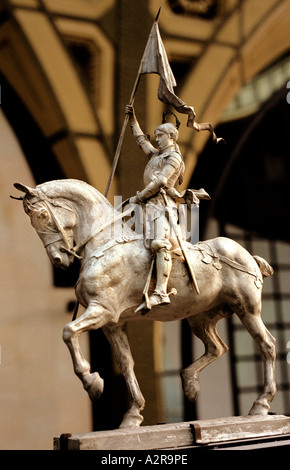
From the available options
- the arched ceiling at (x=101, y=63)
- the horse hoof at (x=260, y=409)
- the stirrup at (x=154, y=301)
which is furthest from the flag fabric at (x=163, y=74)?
the horse hoof at (x=260, y=409)

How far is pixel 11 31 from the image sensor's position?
676 centimetres

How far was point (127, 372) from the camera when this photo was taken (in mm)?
4773

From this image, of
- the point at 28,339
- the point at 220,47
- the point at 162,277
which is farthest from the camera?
the point at 220,47

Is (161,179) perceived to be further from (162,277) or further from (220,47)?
(220,47)

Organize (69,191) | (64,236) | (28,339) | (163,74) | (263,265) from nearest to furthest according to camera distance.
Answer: (64,236)
(69,191)
(163,74)
(263,265)
(28,339)

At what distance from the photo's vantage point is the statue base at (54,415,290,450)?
4059 mm

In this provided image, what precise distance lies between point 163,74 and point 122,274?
1.81 metres

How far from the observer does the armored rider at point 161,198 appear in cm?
449

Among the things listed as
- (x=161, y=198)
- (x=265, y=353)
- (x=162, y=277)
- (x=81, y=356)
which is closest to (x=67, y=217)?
(x=161, y=198)

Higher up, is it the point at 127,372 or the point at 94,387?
the point at 127,372

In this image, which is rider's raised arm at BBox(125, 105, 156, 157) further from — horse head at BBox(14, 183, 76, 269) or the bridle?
horse head at BBox(14, 183, 76, 269)

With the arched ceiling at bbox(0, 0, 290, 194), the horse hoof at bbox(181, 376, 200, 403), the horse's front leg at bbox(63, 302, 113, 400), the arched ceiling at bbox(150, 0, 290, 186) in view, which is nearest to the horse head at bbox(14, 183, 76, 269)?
the horse's front leg at bbox(63, 302, 113, 400)
